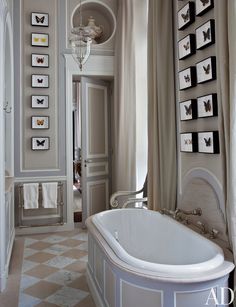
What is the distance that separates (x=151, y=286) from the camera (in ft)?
5.17

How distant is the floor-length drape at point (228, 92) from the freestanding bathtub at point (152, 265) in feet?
0.91

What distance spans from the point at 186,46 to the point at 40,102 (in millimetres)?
2385

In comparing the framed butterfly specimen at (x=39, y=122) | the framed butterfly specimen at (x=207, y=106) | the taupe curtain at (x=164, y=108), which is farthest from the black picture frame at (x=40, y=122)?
the framed butterfly specimen at (x=207, y=106)

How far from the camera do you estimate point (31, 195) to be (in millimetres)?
4176

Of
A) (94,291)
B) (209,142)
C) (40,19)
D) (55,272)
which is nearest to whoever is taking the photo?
(209,142)

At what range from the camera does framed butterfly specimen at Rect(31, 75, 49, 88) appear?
Answer: 13.9ft

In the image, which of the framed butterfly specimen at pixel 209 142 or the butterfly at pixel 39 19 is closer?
the framed butterfly specimen at pixel 209 142

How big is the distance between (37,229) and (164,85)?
2700 mm

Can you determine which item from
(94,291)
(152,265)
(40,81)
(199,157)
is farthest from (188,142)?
(40,81)

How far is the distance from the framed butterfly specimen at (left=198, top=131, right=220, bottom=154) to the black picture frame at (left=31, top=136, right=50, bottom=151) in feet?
8.24

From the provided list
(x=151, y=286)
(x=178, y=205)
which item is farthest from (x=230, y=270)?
(x=178, y=205)

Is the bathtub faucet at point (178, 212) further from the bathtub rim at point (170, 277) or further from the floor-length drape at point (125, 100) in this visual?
the floor-length drape at point (125, 100)

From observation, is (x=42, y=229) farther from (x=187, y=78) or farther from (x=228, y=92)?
(x=228, y=92)

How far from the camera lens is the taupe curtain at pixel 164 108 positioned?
284 cm
